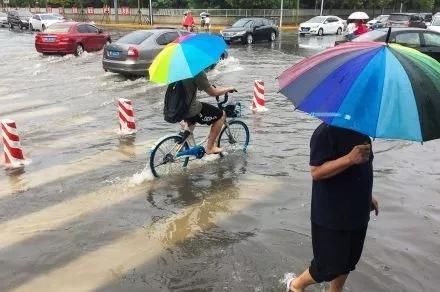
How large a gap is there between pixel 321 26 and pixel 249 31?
1066 centimetres

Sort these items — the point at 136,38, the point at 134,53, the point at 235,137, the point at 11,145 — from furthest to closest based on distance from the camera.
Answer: the point at 136,38 < the point at 134,53 < the point at 235,137 < the point at 11,145

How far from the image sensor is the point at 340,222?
11.1ft

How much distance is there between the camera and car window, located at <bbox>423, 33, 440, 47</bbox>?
51.5 feet

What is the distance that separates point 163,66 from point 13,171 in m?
3.10

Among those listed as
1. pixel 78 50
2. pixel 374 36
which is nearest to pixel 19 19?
pixel 78 50

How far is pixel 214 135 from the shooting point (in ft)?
25.2

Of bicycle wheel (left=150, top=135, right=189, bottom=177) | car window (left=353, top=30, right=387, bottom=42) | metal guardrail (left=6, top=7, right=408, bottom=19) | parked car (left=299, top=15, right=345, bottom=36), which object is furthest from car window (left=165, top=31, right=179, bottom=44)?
metal guardrail (left=6, top=7, right=408, bottom=19)

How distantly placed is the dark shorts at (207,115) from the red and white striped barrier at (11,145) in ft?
9.50

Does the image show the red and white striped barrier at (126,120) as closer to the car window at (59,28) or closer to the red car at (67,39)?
the red car at (67,39)

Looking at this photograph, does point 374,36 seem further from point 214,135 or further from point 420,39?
point 214,135

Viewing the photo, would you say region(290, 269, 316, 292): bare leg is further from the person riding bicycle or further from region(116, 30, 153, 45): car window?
region(116, 30, 153, 45): car window

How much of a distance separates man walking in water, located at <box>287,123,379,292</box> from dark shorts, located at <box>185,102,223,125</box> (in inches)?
156

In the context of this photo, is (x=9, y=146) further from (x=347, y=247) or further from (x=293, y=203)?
(x=347, y=247)

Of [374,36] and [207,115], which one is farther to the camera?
[374,36]
